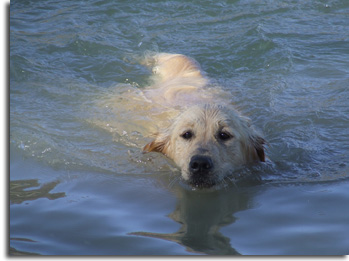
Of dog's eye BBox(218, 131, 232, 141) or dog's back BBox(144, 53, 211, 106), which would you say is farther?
dog's back BBox(144, 53, 211, 106)

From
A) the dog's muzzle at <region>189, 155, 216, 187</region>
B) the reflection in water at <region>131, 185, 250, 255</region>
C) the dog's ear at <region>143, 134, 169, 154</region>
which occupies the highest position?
the dog's ear at <region>143, 134, 169, 154</region>

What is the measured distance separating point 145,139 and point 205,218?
2416 mm

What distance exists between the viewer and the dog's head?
497 centimetres

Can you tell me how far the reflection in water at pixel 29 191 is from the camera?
14.5 ft

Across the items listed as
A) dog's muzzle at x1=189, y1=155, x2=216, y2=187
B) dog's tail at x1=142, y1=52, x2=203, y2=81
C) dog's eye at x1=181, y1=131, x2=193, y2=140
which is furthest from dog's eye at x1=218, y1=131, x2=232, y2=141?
Answer: dog's tail at x1=142, y1=52, x2=203, y2=81

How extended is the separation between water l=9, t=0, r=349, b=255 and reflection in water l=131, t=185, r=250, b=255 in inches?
0.6

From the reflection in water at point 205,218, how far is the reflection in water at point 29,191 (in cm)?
118

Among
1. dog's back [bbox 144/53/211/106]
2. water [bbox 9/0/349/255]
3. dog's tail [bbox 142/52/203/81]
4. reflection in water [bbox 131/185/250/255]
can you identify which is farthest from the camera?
dog's tail [bbox 142/52/203/81]

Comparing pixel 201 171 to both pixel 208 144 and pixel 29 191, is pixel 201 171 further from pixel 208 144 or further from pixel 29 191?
pixel 29 191

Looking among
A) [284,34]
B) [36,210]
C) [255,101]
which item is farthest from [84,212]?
[284,34]

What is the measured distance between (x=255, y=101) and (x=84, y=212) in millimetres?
4114

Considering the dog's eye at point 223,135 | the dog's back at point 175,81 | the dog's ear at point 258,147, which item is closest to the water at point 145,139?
the dog's ear at point 258,147

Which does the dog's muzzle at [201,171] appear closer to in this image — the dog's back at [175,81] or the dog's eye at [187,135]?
the dog's eye at [187,135]

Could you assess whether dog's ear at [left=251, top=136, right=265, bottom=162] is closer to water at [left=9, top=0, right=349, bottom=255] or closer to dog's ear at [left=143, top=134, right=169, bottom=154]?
water at [left=9, top=0, right=349, bottom=255]
